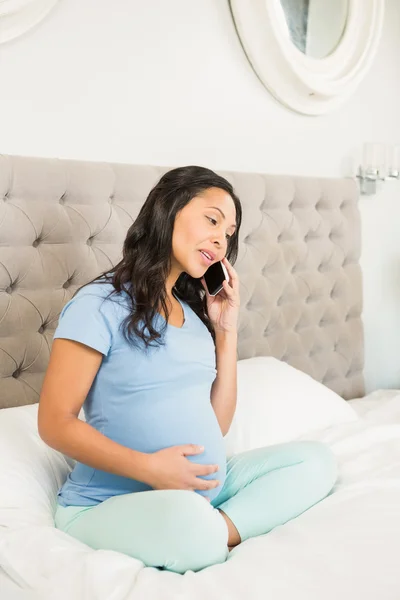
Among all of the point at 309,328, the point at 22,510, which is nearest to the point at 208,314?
the point at 22,510

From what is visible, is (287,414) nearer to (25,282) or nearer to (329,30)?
(25,282)

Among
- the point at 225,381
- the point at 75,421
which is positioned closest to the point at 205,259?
the point at 225,381

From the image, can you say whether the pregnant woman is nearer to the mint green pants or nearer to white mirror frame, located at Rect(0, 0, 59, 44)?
the mint green pants

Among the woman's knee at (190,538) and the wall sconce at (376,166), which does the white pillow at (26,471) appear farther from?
the wall sconce at (376,166)

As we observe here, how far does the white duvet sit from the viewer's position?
1.13m

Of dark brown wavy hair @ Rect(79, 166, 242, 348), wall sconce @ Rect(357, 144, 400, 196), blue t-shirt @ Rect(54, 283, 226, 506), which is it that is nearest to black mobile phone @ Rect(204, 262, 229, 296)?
dark brown wavy hair @ Rect(79, 166, 242, 348)

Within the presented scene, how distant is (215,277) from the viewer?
1725 mm

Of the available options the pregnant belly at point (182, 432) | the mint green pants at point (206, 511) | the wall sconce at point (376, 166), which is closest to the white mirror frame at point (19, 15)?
the pregnant belly at point (182, 432)

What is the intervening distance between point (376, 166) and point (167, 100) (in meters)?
1.06

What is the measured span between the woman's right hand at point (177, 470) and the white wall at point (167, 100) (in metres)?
0.94

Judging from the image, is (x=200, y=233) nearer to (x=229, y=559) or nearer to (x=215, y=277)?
(x=215, y=277)

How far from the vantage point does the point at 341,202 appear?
279cm

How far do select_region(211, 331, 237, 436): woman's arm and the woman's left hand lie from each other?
2 centimetres

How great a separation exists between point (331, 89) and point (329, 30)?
245 mm
